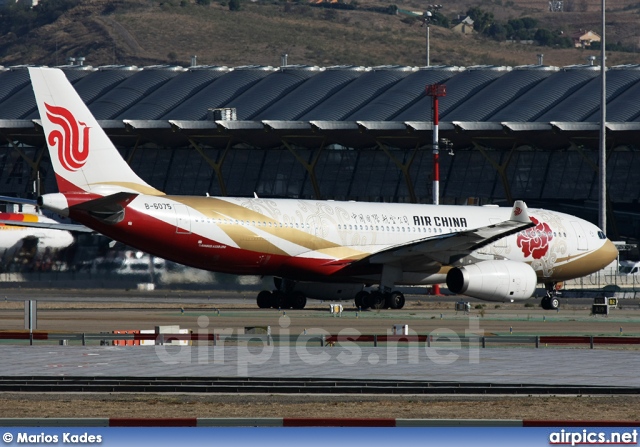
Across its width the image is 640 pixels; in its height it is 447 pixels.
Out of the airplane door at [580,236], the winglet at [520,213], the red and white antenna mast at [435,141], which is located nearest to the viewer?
the winglet at [520,213]

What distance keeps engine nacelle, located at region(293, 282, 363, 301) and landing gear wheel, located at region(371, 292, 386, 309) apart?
4.69ft

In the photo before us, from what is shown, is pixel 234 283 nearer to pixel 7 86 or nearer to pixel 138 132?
pixel 138 132

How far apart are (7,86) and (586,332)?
8112 cm

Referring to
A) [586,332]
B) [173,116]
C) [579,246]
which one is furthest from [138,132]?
[586,332]

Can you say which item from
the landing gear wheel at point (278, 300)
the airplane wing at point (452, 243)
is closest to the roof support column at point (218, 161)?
the landing gear wheel at point (278, 300)

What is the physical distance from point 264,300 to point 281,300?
2.17 ft

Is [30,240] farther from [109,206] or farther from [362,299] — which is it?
[109,206]

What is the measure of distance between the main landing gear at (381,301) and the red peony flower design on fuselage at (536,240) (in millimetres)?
6190

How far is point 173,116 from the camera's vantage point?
95812mm

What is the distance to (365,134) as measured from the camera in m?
87.3

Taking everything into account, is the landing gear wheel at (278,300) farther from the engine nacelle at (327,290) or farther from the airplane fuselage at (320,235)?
the airplane fuselage at (320,235)

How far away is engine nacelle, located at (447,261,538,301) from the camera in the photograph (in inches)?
1731

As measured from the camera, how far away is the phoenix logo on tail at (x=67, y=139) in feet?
135

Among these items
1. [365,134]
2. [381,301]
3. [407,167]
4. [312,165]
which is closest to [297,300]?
[381,301]
